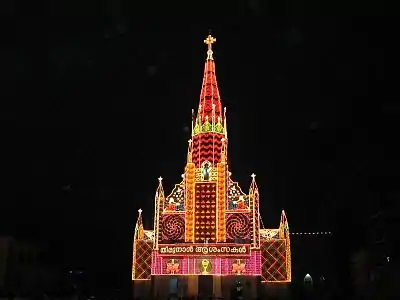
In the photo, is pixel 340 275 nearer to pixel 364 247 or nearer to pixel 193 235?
pixel 364 247

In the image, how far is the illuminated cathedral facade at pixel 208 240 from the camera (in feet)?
119

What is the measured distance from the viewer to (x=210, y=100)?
42.3 metres

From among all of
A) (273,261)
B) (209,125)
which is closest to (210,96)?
(209,125)

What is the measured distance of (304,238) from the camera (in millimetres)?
54438

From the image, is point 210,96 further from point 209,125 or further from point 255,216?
point 255,216

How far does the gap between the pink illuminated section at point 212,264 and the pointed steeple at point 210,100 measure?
10.3 meters

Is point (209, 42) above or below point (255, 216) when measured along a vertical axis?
above

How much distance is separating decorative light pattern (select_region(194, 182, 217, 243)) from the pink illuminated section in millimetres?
1514

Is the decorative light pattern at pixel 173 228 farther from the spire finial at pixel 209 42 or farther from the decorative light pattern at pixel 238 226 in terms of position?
the spire finial at pixel 209 42

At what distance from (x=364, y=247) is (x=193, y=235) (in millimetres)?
14578

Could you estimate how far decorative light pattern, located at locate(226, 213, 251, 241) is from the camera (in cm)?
3716

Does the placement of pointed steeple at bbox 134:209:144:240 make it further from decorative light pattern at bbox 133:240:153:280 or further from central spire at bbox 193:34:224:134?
central spire at bbox 193:34:224:134

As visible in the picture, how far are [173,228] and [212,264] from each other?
4.01 metres

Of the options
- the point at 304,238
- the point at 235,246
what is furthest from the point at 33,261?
the point at 304,238
